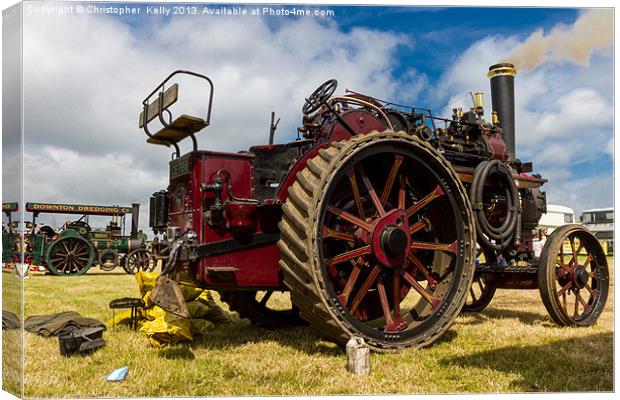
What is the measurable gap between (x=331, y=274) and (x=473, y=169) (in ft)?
7.45

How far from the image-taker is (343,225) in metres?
5.01

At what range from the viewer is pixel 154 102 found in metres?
4.46

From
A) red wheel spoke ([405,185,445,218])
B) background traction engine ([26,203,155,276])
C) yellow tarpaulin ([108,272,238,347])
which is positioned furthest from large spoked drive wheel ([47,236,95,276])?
red wheel spoke ([405,185,445,218])

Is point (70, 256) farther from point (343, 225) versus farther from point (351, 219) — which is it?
point (351, 219)

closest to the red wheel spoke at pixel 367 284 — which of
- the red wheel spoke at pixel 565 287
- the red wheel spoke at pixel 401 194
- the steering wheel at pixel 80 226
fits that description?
the red wheel spoke at pixel 401 194

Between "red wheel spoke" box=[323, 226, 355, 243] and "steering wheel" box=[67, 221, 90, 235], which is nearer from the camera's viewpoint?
"red wheel spoke" box=[323, 226, 355, 243]

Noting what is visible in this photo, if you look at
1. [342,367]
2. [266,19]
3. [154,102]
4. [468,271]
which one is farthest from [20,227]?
[468,271]

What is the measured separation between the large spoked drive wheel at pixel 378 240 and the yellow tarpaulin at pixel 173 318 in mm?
1245

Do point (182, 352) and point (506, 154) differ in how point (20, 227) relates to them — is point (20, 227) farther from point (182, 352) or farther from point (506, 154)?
point (506, 154)

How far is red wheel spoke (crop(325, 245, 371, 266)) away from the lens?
14.3 ft

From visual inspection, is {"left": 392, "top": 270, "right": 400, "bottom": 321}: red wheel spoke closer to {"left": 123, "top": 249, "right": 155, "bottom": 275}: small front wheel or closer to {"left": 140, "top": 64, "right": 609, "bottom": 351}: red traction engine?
{"left": 140, "top": 64, "right": 609, "bottom": 351}: red traction engine

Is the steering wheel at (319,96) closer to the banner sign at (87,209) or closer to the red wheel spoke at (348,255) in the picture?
the red wheel spoke at (348,255)

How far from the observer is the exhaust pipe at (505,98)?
7074 mm

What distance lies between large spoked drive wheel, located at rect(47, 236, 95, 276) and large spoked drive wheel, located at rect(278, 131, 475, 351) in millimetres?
12743
